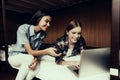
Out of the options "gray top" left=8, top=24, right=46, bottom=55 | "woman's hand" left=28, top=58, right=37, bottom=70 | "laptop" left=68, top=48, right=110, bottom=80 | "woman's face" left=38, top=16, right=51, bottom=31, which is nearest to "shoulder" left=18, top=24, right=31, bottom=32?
"gray top" left=8, top=24, right=46, bottom=55

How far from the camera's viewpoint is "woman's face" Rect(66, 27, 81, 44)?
146 centimetres

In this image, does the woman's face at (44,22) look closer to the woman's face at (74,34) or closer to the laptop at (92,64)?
the woman's face at (74,34)

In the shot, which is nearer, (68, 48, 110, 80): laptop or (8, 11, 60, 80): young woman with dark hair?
(68, 48, 110, 80): laptop

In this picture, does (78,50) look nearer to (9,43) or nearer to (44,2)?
(44,2)

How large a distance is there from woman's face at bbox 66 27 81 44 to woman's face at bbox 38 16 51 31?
0.67 feet

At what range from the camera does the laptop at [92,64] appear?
1.37 metres

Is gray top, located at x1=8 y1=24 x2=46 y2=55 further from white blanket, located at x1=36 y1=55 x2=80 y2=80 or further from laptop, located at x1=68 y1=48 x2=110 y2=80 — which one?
laptop, located at x1=68 y1=48 x2=110 y2=80

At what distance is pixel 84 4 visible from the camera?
1.46m

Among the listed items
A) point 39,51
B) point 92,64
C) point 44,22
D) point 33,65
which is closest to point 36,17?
point 44,22

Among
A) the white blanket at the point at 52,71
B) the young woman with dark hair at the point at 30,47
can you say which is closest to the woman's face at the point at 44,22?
the young woman with dark hair at the point at 30,47

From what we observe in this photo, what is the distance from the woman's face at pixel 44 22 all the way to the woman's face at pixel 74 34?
205mm

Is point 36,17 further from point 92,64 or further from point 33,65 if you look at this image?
point 92,64

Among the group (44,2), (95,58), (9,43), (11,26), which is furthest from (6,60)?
(95,58)

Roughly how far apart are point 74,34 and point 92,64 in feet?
1.01
